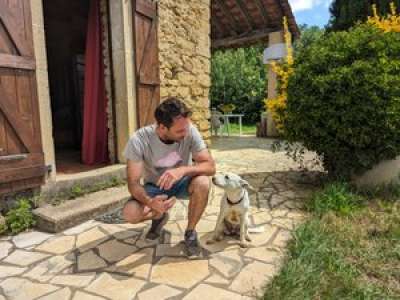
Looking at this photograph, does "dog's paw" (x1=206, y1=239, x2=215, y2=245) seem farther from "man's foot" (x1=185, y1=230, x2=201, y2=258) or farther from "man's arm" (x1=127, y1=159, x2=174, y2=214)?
"man's arm" (x1=127, y1=159, x2=174, y2=214)

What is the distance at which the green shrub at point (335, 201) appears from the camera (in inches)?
126

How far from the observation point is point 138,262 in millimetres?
2354

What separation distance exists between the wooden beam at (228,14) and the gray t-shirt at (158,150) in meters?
6.38

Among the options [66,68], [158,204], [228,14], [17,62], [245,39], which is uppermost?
[228,14]

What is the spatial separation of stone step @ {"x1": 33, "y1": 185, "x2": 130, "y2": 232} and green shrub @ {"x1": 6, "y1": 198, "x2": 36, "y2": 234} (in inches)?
2.7

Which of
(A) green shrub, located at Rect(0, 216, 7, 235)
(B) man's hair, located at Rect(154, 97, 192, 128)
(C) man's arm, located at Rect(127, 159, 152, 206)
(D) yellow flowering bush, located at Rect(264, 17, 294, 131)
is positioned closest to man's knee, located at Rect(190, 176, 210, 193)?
(C) man's arm, located at Rect(127, 159, 152, 206)

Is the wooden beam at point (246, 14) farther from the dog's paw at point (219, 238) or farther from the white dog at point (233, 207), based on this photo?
the dog's paw at point (219, 238)

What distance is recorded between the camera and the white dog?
7.86 feet

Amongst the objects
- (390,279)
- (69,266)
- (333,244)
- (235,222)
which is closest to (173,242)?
(235,222)

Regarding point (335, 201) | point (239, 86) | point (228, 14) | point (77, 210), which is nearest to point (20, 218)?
point (77, 210)

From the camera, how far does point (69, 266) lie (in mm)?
2322

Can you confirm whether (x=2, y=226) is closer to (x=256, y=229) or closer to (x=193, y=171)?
(x=193, y=171)

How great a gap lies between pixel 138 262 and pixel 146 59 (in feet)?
9.30

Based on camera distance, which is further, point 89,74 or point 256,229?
point 89,74
